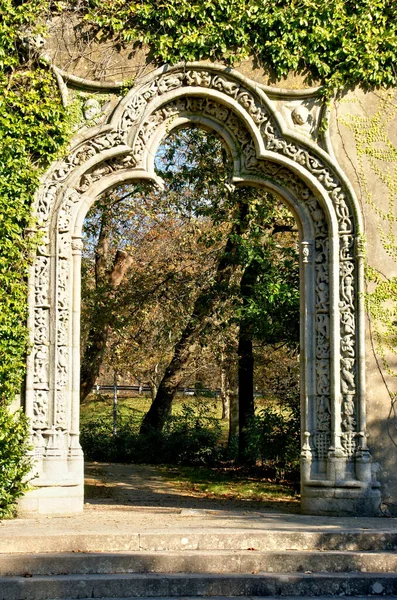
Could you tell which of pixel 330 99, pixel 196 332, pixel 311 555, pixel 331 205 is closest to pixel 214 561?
pixel 311 555

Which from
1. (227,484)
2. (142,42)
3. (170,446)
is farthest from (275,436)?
(142,42)

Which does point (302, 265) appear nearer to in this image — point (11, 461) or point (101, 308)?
point (11, 461)

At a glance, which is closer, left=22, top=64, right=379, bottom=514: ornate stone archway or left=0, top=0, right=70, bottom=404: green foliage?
left=0, top=0, right=70, bottom=404: green foliage

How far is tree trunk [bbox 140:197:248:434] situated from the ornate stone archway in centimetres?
463

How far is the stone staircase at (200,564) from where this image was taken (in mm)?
7266

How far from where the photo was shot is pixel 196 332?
17094mm

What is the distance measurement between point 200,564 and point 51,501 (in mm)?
2407

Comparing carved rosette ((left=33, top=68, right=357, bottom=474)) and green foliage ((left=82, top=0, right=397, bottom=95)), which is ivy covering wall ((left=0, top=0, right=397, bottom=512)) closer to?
green foliage ((left=82, top=0, right=397, bottom=95))

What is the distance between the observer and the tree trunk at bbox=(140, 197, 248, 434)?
1605 cm

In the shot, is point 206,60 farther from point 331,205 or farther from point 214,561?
point 214,561

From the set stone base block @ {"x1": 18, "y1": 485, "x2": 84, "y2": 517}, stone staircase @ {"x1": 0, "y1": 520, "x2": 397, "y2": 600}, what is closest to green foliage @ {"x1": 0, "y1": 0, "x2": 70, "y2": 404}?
stone base block @ {"x1": 18, "y1": 485, "x2": 84, "y2": 517}

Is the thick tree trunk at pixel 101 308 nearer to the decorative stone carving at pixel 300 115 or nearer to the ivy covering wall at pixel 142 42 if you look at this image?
the ivy covering wall at pixel 142 42

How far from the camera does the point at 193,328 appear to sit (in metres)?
17.0

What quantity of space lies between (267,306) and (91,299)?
6.04 m
